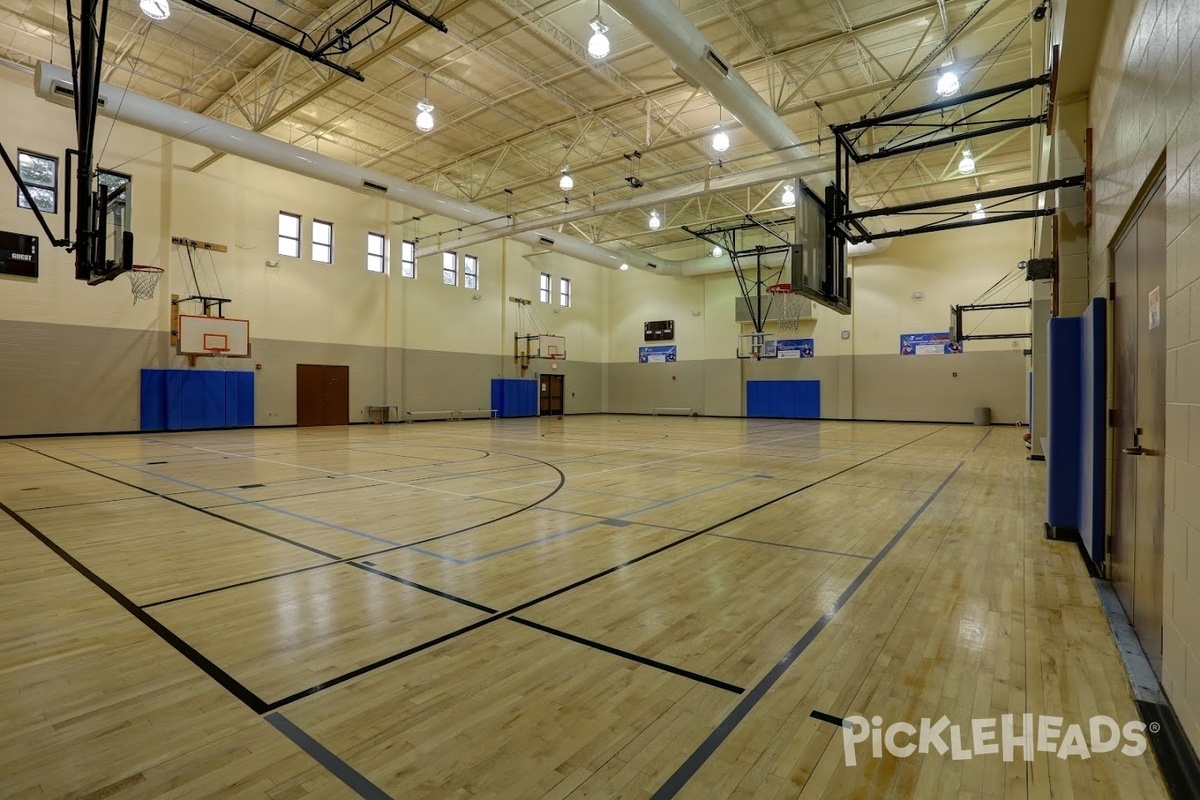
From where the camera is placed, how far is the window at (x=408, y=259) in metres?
21.2

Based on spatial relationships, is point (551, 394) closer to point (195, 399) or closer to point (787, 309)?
point (787, 309)

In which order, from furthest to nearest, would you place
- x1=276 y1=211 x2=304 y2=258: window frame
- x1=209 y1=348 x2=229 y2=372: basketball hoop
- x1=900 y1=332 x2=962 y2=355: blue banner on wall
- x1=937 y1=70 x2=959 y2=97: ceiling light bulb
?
x1=900 y1=332 x2=962 y2=355: blue banner on wall
x1=276 y1=211 x2=304 y2=258: window frame
x1=209 y1=348 x2=229 y2=372: basketball hoop
x1=937 y1=70 x2=959 y2=97: ceiling light bulb

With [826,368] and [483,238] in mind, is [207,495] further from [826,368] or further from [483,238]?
[826,368]

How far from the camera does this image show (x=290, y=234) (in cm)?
1822

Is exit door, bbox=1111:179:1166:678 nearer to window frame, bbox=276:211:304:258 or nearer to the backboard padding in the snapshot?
the backboard padding

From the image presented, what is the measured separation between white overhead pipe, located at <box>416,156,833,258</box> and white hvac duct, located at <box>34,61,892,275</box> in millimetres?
1028

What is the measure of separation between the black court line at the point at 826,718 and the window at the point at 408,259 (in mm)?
21218

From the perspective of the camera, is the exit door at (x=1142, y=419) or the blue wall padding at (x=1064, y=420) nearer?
the exit door at (x=1142, y=419)

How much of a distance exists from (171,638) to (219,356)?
16.2m

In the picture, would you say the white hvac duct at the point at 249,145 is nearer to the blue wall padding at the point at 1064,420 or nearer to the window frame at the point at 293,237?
the window frame at the point at 293,237

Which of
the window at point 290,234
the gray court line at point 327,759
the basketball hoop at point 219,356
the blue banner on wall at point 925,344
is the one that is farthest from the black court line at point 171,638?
the blue banner on wall at point 925,344

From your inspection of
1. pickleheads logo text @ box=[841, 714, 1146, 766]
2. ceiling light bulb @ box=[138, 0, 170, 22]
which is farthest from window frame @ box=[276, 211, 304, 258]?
pickleheads logo text @ box=[841, 714, 1146, 766]

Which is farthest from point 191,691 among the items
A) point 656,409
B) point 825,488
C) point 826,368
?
point 656,409

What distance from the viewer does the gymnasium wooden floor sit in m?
2.00
